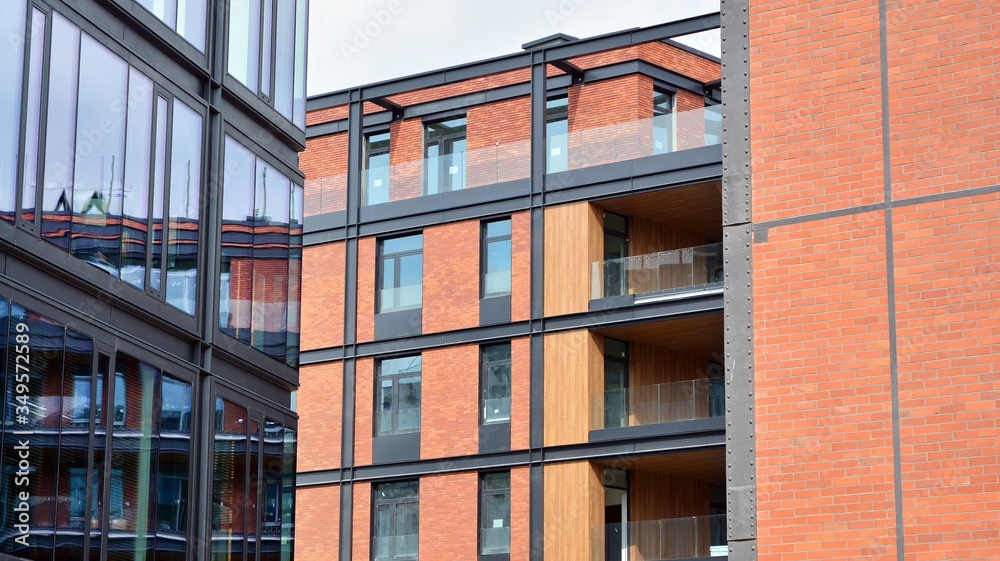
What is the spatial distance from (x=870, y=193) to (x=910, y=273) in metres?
0.78

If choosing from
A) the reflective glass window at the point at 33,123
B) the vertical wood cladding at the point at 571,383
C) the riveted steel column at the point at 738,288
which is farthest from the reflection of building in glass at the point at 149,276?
the vertical wood cladding at the point at 571,383

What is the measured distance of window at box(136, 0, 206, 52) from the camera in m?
20.2

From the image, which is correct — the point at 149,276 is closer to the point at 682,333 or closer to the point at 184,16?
the point at 184,16

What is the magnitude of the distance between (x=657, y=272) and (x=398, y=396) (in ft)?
24.3

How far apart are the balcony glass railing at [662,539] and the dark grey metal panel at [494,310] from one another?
5.72m

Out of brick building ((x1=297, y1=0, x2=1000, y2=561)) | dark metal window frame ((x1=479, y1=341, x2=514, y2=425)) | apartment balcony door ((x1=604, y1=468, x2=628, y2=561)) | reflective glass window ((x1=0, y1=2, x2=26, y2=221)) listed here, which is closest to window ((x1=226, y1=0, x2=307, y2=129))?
reflective glass window ((x1=0, y1=2, x2=26, y2=221))

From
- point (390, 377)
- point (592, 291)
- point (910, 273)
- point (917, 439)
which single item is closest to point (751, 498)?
point (917, 439)

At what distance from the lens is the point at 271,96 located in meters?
24.1

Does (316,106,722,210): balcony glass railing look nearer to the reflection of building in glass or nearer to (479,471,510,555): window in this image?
(479,471,510,555): window

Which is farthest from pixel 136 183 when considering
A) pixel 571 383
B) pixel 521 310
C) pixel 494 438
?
pixel 494 438

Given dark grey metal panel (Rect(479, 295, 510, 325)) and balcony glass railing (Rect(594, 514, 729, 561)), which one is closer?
balcony glass railing (Rect(594, 514, 729, 561))

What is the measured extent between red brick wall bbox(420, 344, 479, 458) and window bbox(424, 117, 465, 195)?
4.20m

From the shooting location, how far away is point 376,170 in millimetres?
38562

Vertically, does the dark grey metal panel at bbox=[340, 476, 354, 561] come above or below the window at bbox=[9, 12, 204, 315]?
below
